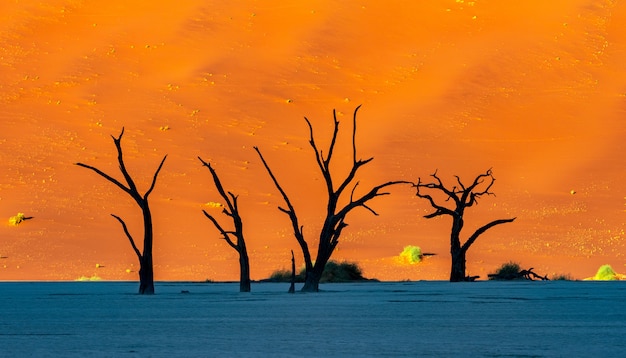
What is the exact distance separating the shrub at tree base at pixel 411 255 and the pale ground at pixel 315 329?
119 ft

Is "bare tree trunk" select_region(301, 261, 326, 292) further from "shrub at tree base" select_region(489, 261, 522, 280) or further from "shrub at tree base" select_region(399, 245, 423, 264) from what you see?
"shrub at tree base" select_region(399, 245, 423, 264)

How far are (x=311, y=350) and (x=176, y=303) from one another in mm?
15461

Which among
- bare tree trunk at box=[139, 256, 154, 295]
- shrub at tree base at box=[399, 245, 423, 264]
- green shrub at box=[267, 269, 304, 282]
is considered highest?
shrub at tree base at box=[399, 245, 423, 264]

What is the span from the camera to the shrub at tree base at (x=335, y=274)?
5647 cm

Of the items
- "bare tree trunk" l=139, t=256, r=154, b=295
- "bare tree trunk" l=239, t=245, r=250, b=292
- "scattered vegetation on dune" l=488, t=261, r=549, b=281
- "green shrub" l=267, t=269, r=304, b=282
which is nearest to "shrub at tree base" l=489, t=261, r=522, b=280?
"scattered vegetation on dune" l=488, t=261, r=549, b=281

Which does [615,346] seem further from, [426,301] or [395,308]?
[426,301]

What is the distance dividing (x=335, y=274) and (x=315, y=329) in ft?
129

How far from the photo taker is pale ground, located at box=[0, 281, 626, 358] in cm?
1375

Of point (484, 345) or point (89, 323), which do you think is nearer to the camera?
point (484, 345)

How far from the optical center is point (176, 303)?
28906mm

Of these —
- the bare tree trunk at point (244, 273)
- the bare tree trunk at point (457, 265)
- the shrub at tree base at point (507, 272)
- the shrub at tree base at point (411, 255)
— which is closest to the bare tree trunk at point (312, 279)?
the bare tree trunk at point (244, 273)

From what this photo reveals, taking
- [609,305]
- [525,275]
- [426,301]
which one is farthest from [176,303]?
[525,275]

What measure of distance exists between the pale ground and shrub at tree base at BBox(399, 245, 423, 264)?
36.3m

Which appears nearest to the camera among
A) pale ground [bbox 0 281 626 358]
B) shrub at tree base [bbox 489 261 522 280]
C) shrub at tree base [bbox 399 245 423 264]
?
pale ground [bbox 0 281 626 358]
